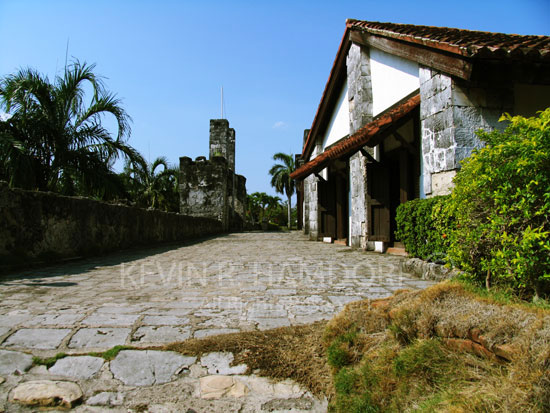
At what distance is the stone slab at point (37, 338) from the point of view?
239 cm

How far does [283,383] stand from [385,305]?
0.87m

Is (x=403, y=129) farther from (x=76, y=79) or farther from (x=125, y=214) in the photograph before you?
(x=76, y=79)

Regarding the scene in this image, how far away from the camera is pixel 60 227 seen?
6.22 metres

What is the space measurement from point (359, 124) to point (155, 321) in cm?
782

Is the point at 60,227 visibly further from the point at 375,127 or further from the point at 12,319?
the point at 375,127

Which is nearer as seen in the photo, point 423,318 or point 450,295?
point 423,318

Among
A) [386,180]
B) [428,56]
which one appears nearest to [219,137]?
[386,180]

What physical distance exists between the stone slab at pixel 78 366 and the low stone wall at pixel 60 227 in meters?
3.74

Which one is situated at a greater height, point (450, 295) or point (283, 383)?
point (450, 295)

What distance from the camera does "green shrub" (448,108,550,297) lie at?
222cm

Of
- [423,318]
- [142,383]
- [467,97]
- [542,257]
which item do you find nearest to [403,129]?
[467,97]

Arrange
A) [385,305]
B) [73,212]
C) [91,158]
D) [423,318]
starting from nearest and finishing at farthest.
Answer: [423,318]
[385,305]
[73,212]
[91,158]

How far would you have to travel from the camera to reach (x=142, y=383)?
2.01 meters

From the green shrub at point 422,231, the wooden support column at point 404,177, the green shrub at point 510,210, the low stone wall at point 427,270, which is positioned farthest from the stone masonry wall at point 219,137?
the green shrub at point 510,210
